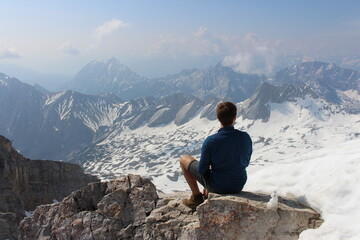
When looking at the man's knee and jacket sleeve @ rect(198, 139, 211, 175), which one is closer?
jacket sleeve @ rect(198, 139, 211, 175)

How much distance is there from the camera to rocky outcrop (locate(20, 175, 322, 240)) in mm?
10883

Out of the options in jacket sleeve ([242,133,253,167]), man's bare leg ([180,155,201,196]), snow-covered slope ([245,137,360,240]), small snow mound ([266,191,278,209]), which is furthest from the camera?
man's bare leg ([180,155,201,196])

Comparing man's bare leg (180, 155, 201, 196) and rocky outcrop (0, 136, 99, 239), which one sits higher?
man's bare leg (180, 155, 201, 196)

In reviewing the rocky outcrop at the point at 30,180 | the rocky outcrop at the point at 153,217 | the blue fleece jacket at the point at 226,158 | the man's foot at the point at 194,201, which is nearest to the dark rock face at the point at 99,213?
the rocky outcrop at the point at 153,217

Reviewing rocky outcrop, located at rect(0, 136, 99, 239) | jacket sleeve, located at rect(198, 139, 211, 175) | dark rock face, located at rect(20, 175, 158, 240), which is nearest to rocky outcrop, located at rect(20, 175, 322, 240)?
dark rock face, located at rect(20, 175, 158, 240)

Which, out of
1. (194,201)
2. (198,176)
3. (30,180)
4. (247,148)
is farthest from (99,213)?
(30,180)

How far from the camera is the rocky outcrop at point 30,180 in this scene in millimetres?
64375

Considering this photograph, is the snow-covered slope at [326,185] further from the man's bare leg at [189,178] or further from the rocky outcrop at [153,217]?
the man's bare leg at [189,178]

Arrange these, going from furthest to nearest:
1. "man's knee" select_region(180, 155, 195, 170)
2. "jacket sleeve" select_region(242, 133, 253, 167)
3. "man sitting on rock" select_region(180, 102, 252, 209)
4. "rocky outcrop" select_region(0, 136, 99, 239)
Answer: "rocky outcrop" select_region(0, 136, 99, 239), "man's knee" select_region(180, 155, 195, 170), "jacket sleeve" select_region(242, 133, 253, 167), "man sitting on rock" select_region(180, 102, 252, 209)

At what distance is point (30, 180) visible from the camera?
263 ft

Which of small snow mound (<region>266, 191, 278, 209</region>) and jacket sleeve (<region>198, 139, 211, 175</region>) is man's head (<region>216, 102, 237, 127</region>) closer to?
jacket sleeve (<region>198, 139, 211, 175</region>)

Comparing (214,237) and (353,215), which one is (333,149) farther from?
(214,237)

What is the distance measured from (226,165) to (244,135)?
1380 millimetres

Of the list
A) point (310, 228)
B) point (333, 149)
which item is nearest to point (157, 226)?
point (310, 228)
